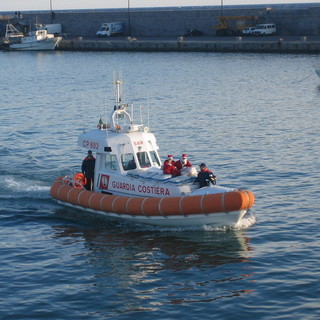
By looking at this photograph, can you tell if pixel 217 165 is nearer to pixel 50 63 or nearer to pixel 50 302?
pixel 50 302

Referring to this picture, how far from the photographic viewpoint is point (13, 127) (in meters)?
47.1

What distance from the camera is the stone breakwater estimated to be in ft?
307

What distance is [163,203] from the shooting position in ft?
80.3

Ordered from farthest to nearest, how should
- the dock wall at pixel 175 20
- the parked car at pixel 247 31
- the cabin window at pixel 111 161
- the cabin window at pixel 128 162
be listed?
the parked car at pixel 247 31, the dock wall at pixel 175 20, the cabin window at pixel 111 161, the cabin window at pixel 128 162

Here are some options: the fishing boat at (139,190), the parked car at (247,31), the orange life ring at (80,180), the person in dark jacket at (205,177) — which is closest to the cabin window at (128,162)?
the fishing boat at (139,190)

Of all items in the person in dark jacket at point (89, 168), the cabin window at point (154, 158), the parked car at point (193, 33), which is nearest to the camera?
the cabin window at point (154, 158)

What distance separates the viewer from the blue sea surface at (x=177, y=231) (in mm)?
20141

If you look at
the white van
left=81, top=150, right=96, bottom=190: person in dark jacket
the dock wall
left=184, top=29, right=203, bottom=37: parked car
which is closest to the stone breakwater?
left=184, top=29, right=203, bottom=37: parked car

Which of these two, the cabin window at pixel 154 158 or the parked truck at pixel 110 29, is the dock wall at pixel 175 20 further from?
the cabin window at pixel 154 158

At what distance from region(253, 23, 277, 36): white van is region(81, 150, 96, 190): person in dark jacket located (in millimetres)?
78753

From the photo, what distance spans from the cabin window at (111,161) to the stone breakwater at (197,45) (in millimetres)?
69094

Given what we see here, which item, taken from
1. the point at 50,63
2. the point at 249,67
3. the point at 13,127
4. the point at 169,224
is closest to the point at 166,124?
the point at 13,127

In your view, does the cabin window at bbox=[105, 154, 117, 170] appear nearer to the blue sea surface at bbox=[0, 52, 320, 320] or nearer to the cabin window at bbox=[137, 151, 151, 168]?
the cabin window at bbox=[137, 151, 151, 168]

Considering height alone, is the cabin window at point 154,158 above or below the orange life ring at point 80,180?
above
